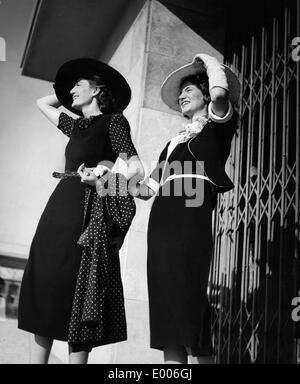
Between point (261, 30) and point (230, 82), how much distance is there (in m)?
2.07

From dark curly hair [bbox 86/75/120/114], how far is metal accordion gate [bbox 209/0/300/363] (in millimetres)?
1360

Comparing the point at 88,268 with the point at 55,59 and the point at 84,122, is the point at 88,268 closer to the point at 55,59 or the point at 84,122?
the point at 84,122

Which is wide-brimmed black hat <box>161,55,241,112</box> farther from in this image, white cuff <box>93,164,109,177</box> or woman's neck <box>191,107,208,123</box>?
white cuff <box>93,164,109,177</box>

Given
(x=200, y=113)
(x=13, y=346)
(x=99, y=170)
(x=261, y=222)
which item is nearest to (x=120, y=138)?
(x=99, y=170)

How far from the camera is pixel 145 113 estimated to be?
5.14 metres

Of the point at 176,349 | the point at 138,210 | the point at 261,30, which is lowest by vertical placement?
the point at 176,349

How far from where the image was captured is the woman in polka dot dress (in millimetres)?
3037

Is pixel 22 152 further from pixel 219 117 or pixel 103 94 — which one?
pixel 219 117

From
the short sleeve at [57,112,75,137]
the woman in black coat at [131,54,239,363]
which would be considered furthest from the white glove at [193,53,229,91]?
the short sleeve at [57,112,75,137]

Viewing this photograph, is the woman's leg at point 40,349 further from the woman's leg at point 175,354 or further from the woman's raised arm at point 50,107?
the woman's raised arm at point 50,107

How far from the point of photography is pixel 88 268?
3.13 m

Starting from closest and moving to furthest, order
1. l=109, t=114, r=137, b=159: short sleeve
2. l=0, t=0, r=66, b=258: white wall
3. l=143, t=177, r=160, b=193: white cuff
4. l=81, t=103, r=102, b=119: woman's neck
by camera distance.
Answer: l=109, t=114, r=137, b=159: short sleeve
l=143, t=177, r=160, b=193: white cuff
l=81, t=103, r=102, b=119: woman's neck
l=0, t=0, r=66, b=258: white wall

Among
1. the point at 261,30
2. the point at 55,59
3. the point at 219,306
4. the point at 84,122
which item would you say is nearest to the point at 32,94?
the point at 55,59

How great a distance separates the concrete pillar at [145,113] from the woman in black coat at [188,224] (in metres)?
1.51
